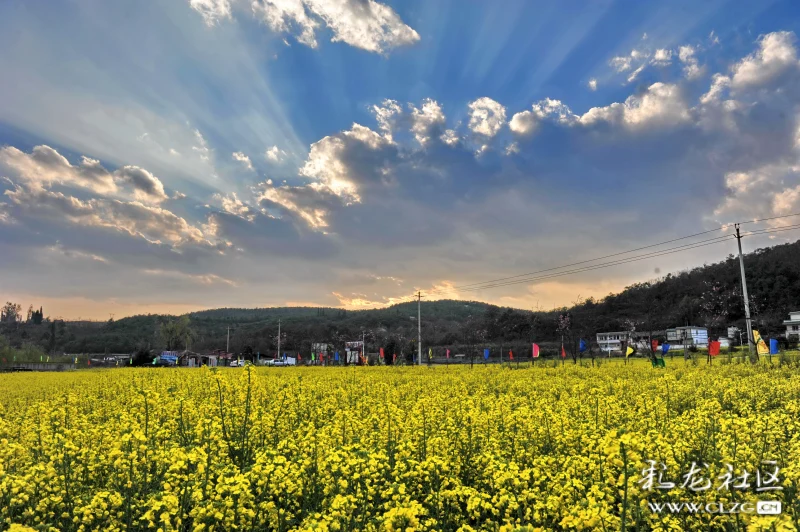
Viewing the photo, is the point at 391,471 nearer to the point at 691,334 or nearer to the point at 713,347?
the point at 713,347

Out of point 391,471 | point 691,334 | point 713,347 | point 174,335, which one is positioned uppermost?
point 174,335

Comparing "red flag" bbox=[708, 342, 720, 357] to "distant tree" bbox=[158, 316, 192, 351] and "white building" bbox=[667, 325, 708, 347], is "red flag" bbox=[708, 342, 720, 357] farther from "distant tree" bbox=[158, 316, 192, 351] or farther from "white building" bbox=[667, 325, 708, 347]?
"distant tree" bbox=[158, 316, 192, 351]

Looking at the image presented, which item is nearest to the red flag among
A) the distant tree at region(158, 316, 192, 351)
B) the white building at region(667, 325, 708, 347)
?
the white building at region(667, 325, 708, 347)

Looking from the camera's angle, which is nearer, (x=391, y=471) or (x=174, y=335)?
(x=391, y=471)

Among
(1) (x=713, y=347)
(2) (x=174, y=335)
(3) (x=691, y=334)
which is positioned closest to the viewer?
(1) (x=713, y=347)

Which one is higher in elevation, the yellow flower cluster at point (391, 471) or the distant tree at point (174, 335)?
the distant tree at point (174, 335)

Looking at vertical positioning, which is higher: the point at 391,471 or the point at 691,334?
the point at 691,334

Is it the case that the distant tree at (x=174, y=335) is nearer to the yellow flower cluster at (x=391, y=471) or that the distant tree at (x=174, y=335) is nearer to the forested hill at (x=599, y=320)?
the forested hill at (x=599, y=320)

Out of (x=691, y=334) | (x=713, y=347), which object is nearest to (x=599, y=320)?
(x=691, y=334)

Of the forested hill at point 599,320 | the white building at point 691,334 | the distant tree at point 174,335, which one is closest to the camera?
the forested hill at point 599,320

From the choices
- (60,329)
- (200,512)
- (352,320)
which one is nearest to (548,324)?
(352,320)

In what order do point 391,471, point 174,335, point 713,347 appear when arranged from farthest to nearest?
point 174,335, point 713,347, point 391,471

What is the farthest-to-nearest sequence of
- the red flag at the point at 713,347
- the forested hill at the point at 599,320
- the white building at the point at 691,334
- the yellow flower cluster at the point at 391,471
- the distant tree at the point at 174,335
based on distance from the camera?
the distant tree at the point at 174,335 < the white building at the point at 691,334 < the forested hill at the point at 599,320 < the red flag at the point at 713,347 < the yellow flower cluster at the point at 391,471

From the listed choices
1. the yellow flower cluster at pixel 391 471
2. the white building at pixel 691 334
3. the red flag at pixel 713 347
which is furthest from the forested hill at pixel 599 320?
the yellow flower cluster at pixel 391 471
